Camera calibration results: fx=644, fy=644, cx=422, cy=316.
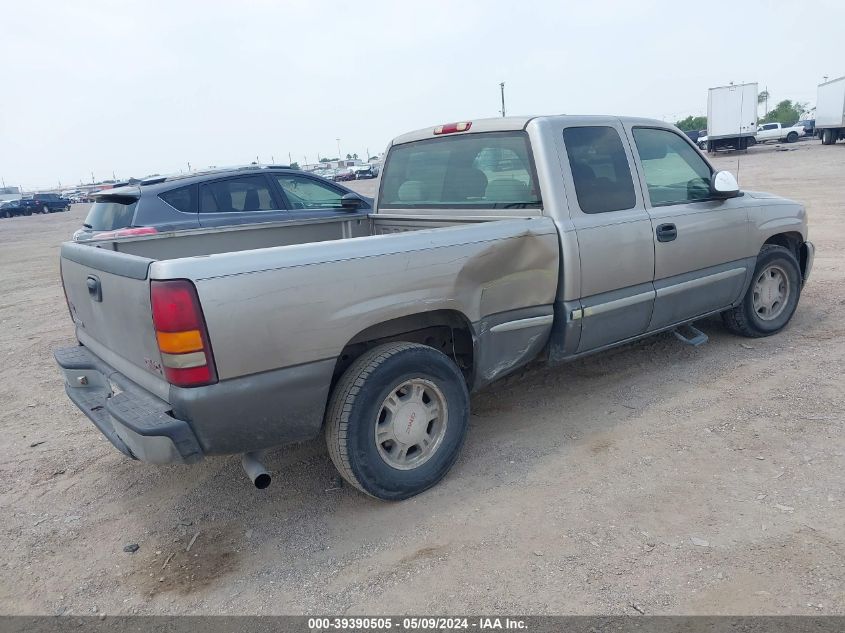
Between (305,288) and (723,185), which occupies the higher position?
(723,185)

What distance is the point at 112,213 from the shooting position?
24.5 ft

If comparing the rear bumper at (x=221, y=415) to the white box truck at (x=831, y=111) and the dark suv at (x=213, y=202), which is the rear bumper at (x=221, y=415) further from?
the white box truck at (x=831, y=111)

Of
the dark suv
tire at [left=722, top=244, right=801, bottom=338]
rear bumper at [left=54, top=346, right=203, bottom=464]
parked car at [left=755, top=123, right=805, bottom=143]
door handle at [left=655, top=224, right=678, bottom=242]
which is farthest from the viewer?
parked car at [left=755, top=123, right=805, bottom=143]

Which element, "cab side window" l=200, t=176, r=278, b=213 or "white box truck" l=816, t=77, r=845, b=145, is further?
"white box truck" l=816, t=77, r=845, b=145

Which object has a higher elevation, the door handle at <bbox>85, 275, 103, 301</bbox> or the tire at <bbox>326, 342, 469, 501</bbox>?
the door handle at <bbox>85, 275, 103, 301</bbox>

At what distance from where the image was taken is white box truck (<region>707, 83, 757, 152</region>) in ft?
119

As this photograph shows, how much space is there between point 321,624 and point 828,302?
19.3 feet

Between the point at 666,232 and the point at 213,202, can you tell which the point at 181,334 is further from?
the point at 213,202

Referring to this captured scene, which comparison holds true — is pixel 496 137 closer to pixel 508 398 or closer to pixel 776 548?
pixel 508 398

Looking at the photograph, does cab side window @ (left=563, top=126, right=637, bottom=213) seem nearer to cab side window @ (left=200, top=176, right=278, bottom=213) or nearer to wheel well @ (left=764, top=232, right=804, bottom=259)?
wheel well @ (left=764, top=232, right=804, bottom=259)

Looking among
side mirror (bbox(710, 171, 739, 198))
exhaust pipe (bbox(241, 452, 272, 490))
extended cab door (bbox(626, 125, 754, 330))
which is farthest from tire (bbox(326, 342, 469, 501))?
side mirror (bbox(710, 171, 739, 198))

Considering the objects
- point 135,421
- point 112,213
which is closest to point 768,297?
point 135,421

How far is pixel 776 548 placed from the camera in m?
2.78

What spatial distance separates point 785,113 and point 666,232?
104 meters
